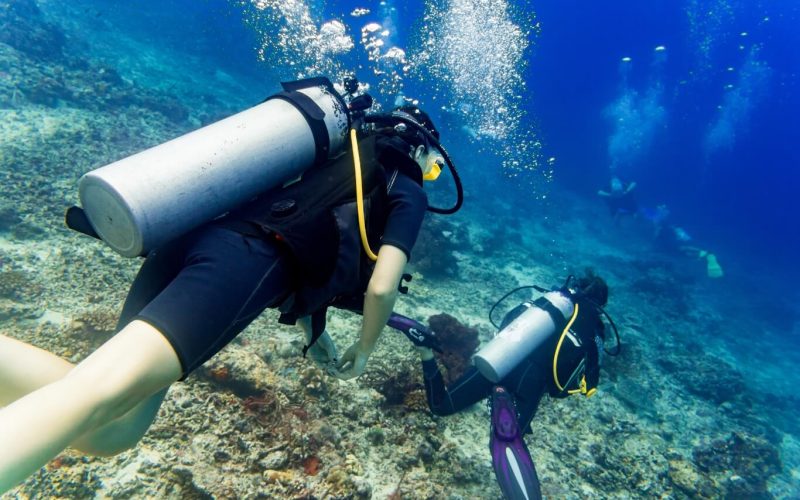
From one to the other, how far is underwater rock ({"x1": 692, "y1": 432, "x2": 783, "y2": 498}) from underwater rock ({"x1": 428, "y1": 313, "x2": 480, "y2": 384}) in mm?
5153

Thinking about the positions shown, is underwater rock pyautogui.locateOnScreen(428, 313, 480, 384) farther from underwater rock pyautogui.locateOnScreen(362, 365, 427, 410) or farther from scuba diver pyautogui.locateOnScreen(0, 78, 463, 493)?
scuba diver pyautogui.locateOnScreen(0, 78, 463, 493)

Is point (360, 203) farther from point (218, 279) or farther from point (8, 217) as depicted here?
point (8, 217)

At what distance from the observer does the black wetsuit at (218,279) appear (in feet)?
5.70

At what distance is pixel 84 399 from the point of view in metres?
1.38

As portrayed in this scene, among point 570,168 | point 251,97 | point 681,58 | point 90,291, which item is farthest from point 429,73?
point 681,58

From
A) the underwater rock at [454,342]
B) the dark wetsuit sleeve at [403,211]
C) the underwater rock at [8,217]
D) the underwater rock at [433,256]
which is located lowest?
the underwater rock at [8,217]

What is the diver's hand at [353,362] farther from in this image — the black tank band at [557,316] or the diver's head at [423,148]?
the black tank band at [557,316]

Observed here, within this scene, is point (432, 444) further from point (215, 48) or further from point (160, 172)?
point (215, 48)

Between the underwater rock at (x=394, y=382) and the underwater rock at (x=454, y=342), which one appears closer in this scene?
the underwater rock at (x=394, y=382)

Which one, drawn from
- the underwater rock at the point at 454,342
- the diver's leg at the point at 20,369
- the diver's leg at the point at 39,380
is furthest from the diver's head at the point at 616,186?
the diver's leg at the point at 20,369

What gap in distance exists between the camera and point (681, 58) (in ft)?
276

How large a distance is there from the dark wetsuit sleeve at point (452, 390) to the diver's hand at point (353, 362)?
2.51 meters

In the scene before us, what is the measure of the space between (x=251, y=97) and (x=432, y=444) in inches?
1116

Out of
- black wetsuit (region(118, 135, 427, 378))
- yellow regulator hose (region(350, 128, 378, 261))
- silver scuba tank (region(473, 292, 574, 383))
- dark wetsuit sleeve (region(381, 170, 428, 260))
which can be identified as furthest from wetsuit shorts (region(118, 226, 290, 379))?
silver scuba tank (region(473, 292, 574, 383))
